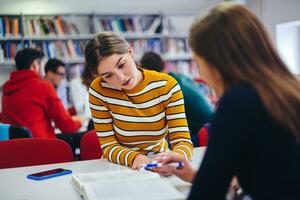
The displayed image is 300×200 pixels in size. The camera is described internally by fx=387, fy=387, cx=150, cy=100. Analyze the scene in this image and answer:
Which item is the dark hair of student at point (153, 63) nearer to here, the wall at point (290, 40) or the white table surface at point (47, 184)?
the white table surface at point (47, 184)

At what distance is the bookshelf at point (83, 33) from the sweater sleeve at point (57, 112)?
2.43 meters

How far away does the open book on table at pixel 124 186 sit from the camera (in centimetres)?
119

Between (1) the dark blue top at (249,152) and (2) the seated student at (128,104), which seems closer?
(1) the dark blue top at (249,152)

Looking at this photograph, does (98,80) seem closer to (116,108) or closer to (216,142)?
(116,108)

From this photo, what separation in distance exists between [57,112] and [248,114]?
2454 mm

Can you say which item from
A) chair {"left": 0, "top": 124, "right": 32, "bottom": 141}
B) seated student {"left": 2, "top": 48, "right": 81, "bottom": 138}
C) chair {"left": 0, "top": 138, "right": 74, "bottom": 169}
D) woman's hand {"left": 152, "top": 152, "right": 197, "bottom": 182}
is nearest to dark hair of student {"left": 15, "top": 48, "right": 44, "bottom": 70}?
seated student {"left": 2, "top": 48, "right": 81, "bottom": 138}

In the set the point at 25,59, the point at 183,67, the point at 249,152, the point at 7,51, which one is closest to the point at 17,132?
the point at 25,59

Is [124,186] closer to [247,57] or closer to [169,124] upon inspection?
[169,124]

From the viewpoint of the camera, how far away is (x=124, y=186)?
1.28m

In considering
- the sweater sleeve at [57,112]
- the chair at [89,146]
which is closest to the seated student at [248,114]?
the chair at [89,146]

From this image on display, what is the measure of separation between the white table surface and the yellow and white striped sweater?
0.10m

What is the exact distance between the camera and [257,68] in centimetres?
88

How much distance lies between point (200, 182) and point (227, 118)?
6.5 inches

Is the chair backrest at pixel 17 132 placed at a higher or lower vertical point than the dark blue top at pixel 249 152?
lower
